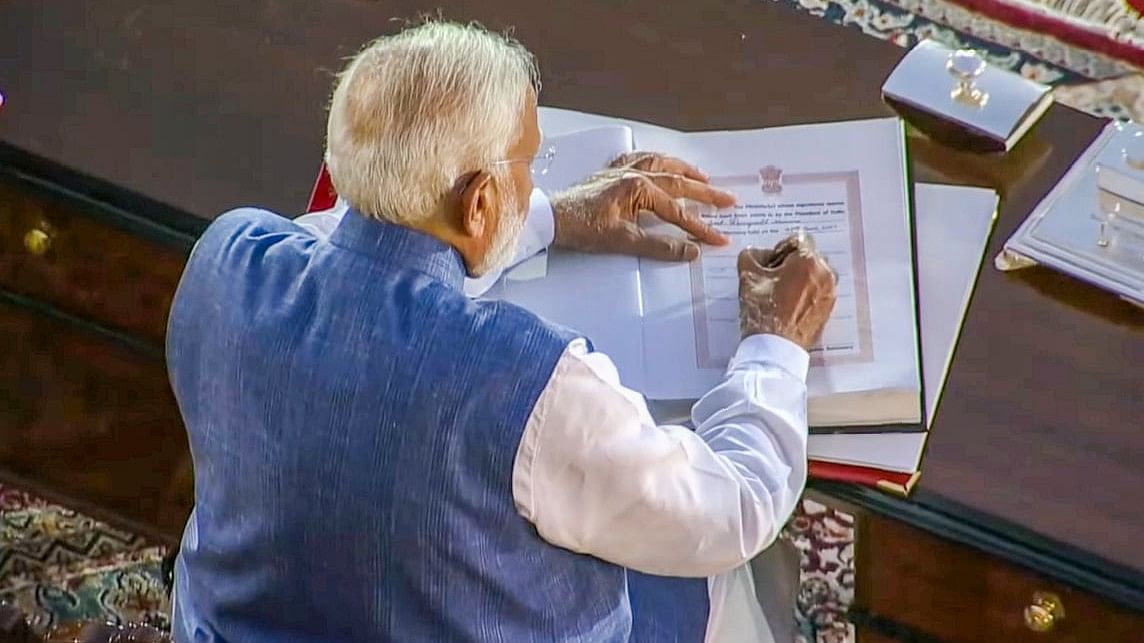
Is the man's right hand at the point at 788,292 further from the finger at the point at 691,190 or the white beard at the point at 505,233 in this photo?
the white beard at the point at 505,233

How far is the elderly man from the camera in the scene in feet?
3.10

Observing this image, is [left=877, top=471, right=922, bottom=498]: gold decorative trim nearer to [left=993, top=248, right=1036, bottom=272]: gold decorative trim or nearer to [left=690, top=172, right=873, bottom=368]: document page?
[left=690, top=172, right=873, bottom=368]: document page

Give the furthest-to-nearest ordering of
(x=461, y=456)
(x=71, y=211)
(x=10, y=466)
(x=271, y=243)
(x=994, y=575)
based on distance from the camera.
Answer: (x=10, y=466)
(x=71, y=211)
(x=994, y=575)
(x=271, y=243)
(x=461, y=456)

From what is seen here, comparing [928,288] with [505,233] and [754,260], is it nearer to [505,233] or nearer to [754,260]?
[754,260]

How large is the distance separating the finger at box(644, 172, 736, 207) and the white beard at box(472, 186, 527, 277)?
24cm

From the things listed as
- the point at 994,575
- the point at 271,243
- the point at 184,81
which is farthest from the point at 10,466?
the point at 994,575

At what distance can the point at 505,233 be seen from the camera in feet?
3.46

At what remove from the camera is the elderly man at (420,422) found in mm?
944

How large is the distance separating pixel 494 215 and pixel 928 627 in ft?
1.79

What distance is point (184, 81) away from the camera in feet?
4.73

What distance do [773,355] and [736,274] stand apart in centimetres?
11

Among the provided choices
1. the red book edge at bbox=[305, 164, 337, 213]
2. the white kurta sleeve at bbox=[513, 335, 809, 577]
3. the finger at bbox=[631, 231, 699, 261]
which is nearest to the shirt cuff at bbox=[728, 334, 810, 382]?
the white kurta sleeve at bbox=[513, 335, 809, 577]

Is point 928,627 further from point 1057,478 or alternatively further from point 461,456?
point 461,456

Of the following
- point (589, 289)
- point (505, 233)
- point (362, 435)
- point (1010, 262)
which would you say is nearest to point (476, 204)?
point (505, 233)
